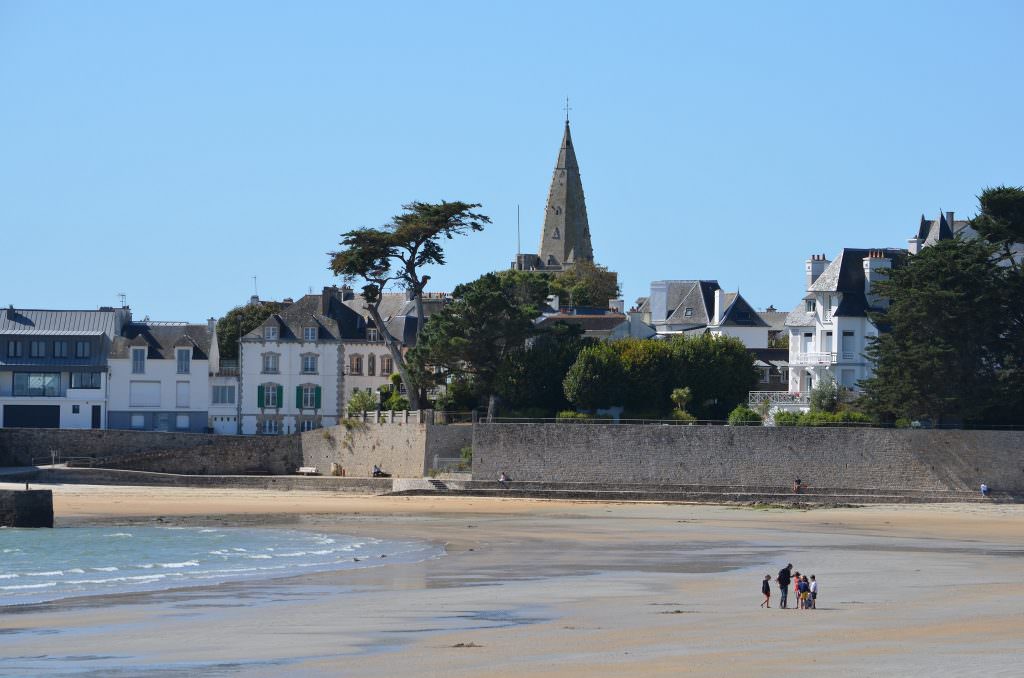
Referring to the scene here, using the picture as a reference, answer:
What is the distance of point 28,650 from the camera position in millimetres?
20438

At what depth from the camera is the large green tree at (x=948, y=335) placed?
46.4m

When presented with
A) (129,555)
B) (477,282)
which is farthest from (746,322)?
(129,555)

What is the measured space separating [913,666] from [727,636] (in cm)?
339

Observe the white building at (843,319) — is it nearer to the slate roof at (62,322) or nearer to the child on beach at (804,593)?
the slate roof at (62,322)

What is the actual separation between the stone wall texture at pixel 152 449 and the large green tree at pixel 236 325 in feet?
46.0

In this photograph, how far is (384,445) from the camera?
5538 cm

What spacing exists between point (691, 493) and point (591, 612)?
24.3 meters

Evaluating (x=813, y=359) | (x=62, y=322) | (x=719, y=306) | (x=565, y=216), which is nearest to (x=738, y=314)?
(x=719, y=306)

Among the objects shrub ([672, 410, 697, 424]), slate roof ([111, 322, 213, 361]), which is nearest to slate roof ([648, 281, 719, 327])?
shrub ([672, 410, 697, 424])

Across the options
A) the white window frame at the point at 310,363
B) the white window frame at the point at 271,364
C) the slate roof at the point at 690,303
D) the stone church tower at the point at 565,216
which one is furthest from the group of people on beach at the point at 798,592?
the stone church tower at the point at 565,216

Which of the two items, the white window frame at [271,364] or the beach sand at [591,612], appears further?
the white window frame at [271,364]

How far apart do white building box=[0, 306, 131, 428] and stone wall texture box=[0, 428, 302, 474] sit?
400cm

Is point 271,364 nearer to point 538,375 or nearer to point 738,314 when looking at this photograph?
point 538,375

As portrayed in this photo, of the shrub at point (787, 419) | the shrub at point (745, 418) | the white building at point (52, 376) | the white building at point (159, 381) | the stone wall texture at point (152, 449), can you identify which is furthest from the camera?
the white building at point (159, 381)
